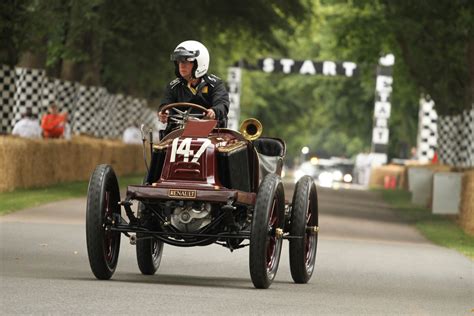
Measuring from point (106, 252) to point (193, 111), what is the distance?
2.04 metres

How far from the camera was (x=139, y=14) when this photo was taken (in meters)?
39.2

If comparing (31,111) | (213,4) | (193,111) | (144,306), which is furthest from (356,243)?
(213,4)

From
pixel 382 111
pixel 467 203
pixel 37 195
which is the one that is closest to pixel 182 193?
pixel 467 203

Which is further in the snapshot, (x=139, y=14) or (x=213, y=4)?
(x=213, y=4)

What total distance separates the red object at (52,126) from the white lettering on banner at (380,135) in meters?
32.2

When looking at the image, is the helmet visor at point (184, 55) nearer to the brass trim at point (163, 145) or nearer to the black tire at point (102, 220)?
the brass trim at point (163, 145)

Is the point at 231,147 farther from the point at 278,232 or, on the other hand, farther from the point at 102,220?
the point at 102,220

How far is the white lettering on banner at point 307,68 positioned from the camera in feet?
219

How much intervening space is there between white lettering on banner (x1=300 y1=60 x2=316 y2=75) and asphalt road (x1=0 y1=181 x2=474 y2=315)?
141 feet

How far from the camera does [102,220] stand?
13102mm

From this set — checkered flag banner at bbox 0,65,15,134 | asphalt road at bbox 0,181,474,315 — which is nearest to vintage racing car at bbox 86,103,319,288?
asphalt road at bbox 0,181,474,315

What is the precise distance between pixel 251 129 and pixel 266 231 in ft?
5.62

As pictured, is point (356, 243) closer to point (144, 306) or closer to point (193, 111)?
point (193, 111)

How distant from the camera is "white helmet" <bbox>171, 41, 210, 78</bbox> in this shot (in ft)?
47.1
